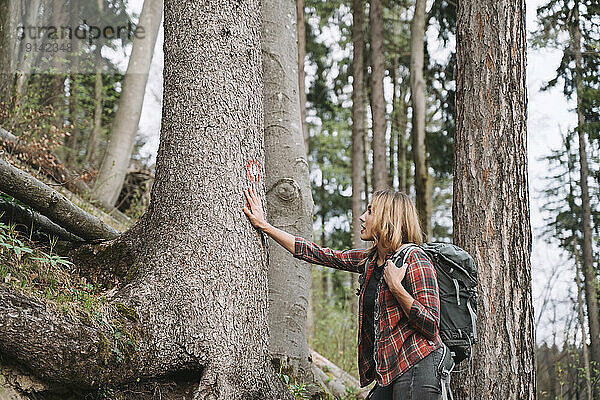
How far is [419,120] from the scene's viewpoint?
13.1 meters

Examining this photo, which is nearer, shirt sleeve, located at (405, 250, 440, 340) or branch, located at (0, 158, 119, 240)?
shirt sleeve, located at (405, 250, 440, 340)

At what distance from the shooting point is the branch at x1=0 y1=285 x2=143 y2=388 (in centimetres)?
314

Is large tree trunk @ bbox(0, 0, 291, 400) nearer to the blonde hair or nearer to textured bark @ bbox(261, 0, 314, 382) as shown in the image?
the blonde hair

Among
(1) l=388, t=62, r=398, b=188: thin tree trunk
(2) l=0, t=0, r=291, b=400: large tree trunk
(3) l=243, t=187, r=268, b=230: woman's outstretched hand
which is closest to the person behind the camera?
(2) l=0, t=0, r=291, b=400: large tree trunk

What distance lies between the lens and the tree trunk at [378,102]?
1228cm

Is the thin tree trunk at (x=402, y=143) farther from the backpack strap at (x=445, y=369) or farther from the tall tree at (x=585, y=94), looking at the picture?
the backpack strap at (x=445, y=369)

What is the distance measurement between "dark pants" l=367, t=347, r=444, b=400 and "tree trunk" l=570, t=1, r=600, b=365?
1345 cm

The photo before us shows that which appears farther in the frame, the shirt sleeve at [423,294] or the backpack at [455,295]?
the backpack at [455,295]

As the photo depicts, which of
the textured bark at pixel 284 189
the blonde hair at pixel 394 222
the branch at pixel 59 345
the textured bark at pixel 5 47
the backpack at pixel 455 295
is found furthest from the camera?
the textured bark at pixel 5 47

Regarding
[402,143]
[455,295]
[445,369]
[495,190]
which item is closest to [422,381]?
[445,369]

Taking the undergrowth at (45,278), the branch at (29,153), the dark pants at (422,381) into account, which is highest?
the branch at (29,153)

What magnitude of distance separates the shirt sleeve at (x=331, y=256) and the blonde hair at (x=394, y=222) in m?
0.36

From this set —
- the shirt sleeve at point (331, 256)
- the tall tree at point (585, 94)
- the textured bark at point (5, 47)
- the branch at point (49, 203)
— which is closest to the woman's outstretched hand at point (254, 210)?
the shirt sleeve at point (331, 256)

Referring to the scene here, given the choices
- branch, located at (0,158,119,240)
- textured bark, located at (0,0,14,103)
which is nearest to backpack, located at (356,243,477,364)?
branch, located at (0,158,119,240)
